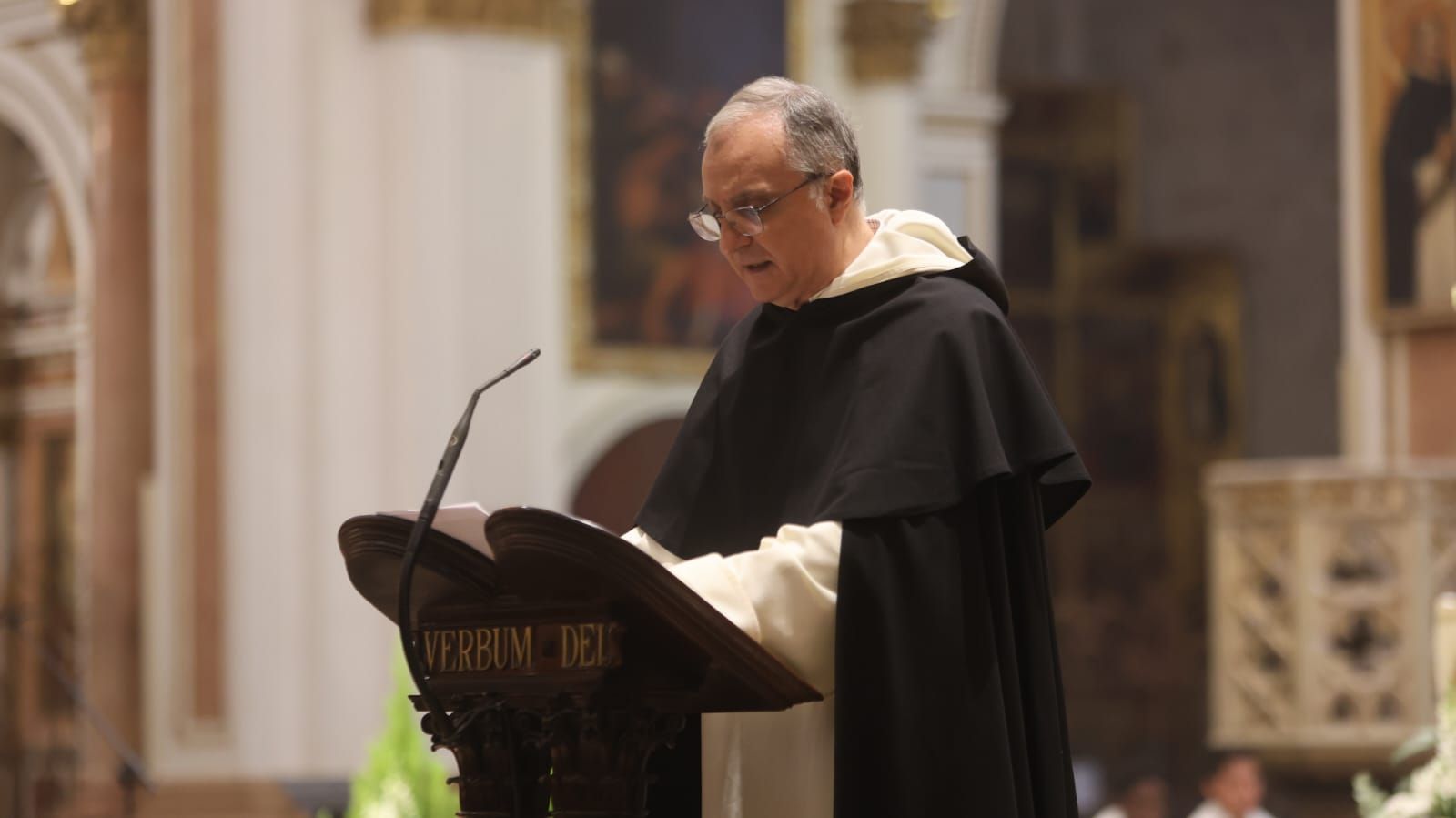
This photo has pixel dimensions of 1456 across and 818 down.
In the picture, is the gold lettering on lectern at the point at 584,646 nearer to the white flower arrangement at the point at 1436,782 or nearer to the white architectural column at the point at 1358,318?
the white flower arrangement at the point at 1436,782

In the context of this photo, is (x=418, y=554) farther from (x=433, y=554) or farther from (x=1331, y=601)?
(x=1331, y=601)

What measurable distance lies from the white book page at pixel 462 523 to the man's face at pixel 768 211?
0.49 meters

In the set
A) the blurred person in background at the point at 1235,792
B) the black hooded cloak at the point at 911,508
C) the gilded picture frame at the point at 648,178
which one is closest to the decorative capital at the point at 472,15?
the gilded picture frame at the point at 648,178

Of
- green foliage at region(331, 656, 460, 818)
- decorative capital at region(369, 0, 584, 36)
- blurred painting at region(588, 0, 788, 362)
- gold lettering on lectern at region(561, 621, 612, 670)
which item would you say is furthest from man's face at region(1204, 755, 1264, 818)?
gold lettering on lectern at region(561, 621, 612, 670)

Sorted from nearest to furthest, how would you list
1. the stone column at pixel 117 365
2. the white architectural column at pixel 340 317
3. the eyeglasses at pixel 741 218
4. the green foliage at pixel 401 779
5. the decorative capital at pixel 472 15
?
the eyeglasses at pixel 741 218 → the green foliage at pixel 401 779 → the white architectural column at pixel 340 317 → the decorative capital at pixel 472 15 → the stone column at pixel 117 365

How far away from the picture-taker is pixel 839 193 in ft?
10.9

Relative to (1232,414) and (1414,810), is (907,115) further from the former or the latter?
(1414,810)

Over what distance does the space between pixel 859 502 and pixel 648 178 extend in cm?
1077

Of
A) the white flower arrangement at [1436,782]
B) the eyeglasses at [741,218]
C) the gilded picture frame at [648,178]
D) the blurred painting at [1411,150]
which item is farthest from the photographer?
the gilded picture frame at [648,178]

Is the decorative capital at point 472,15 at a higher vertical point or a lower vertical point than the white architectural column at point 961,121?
higher

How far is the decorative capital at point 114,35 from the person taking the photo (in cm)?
1379

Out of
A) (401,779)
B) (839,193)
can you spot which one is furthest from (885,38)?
(839,193)

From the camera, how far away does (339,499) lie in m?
12.7

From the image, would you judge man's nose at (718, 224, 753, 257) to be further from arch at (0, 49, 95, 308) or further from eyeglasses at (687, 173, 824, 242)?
arch at (0, 49, 95, 308)
